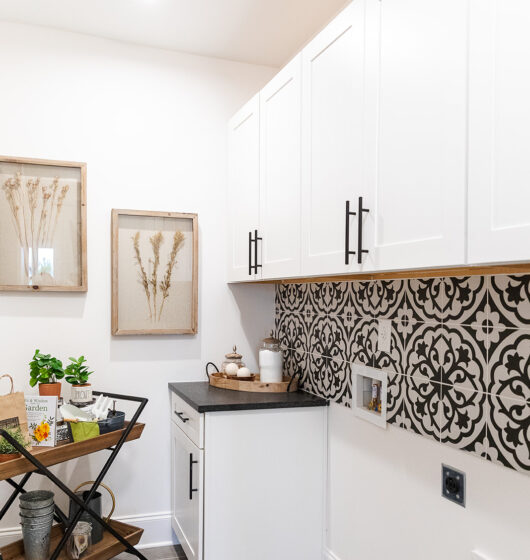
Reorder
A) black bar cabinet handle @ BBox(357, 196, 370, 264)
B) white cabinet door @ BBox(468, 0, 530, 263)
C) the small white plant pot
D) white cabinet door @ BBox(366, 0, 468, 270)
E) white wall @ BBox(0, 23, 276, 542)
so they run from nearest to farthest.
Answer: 1. white cabinet door @ BBox(468, 0, 530, 263)
2. white cabinet door @ BBox(366, 0, 468, 270)
3. black bar cabinet handle @ BBox(357, 196, 370, 264)
4. the small white plant pot
5. white wall @ BBox(0, 23, 276, 542)

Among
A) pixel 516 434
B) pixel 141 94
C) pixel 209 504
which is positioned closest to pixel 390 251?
pixel 516 434

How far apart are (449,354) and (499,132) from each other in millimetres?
748

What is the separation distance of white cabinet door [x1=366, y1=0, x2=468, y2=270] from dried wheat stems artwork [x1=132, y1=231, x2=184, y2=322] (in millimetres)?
1542

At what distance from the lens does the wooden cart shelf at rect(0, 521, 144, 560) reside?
2.20 metres

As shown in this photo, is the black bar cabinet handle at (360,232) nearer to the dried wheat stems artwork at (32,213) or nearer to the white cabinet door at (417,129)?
the white cabinet door at (417,129)

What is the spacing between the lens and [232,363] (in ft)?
9.05

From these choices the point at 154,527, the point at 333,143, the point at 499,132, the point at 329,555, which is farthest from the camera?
the point at 154,527

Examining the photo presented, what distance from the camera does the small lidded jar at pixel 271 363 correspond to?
2.64 m

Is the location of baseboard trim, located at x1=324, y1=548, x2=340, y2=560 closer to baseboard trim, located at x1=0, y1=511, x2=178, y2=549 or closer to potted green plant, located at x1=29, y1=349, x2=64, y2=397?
baseboard trim, located at x1=0, y1=511, x2=178, y2=549

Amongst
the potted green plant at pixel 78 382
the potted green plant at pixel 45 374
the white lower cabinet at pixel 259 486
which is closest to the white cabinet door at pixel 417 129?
the white lower cabinet at pixel 259 486

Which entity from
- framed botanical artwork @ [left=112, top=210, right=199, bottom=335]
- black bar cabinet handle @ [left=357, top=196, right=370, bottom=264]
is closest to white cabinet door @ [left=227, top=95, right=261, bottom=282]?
framed botanical artwork @ [left=112, top=210, right=199, bottom=335]

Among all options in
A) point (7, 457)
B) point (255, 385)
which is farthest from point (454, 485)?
point (7, 457)

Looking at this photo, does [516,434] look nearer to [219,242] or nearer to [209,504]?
[209,504]

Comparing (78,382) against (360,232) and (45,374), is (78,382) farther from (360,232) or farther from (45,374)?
(360,232)
